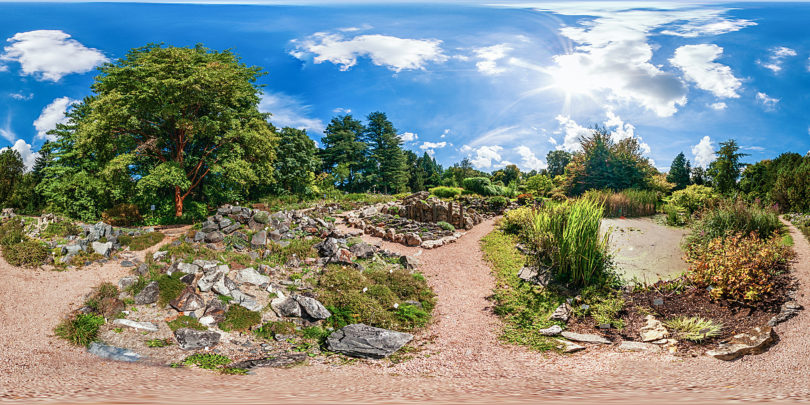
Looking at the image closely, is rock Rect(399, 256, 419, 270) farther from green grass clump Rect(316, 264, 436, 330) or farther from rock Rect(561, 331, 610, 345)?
rock Rect(561, 331, 610, 345)

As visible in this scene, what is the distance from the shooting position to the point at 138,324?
517 centimetres

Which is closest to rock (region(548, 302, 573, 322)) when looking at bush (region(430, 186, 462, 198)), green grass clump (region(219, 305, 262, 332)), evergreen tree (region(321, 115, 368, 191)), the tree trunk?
green grass clump (region(219, 305, 262, 332))

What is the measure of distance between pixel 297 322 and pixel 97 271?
17.9 ft

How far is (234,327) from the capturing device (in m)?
5.24

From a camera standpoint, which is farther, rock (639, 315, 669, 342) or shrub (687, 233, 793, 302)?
shrub (687, 233, 793, 302)

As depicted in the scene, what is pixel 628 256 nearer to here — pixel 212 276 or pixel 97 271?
pixel 212 276

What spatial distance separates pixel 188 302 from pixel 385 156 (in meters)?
24.2

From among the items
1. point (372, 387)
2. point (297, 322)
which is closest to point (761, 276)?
point (372, 387)

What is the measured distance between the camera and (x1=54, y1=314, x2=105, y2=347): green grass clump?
4.76m

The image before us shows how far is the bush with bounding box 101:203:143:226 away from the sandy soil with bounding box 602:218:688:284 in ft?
48.1

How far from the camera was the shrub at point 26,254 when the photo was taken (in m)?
7.79

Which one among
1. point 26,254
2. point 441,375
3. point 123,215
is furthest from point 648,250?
point 123,215

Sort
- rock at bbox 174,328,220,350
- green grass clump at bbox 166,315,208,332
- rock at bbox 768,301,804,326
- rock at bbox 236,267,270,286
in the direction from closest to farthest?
rock at bbox 174,328,220,350
rock at bbox 768,301,804,326
green grass clump at bbox 166,315,208,332
rock at bbox 236,267,270,286

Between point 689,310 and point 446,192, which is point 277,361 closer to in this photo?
point 689,310
